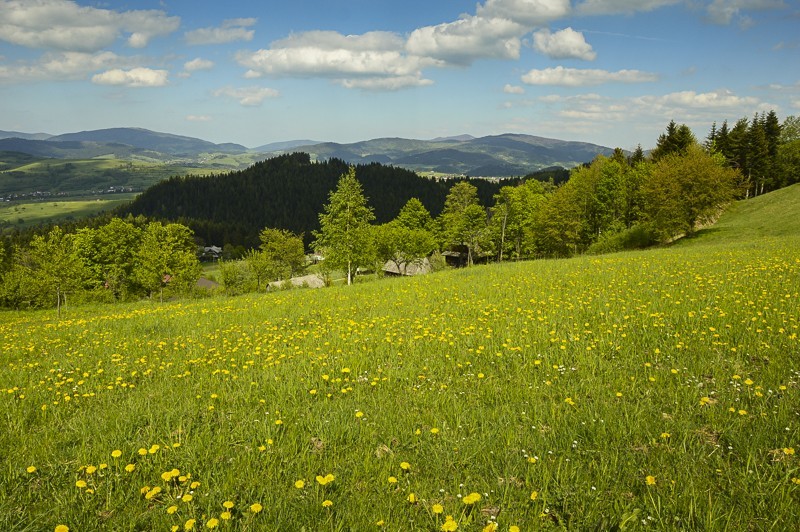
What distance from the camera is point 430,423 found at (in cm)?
525

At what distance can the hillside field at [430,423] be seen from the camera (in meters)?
3.61

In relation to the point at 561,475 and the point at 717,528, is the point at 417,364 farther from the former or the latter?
the point at 717,528

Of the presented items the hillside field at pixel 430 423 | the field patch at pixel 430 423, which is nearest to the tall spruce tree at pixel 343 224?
the hillside field at pixel 430 423

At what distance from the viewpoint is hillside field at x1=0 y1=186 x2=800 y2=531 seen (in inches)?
142

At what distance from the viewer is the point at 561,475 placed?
13.2 feet

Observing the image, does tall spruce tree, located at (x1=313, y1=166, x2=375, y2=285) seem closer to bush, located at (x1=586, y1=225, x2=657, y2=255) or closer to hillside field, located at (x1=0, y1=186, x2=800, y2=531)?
bush, located at (x1=586, y1=225, x2=657, y2=255)

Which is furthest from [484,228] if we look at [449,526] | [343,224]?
[449,526]

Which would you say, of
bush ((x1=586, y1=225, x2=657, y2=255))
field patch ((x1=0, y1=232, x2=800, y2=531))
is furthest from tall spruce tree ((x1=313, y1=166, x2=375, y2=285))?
field patch ((x1=0, y1=232, x2=800, y2=531))

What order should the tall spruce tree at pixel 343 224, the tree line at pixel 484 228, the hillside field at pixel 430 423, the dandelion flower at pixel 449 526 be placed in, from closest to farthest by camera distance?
the dandelion flower at pixel 449 526 → the hillside field at pixel 430 423 → the tree line at pixel 484 228 → the tall spruce tree at pixel 343 224

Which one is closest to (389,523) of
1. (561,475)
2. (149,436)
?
(561,475)

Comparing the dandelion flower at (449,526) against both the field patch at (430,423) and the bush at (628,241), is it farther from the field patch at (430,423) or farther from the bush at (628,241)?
the bush at (628,241)

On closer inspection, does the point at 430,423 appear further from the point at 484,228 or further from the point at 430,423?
the point at 484,228

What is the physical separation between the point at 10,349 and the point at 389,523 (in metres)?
11.4

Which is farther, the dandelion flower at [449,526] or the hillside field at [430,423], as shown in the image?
the hillside field at [430,423]
